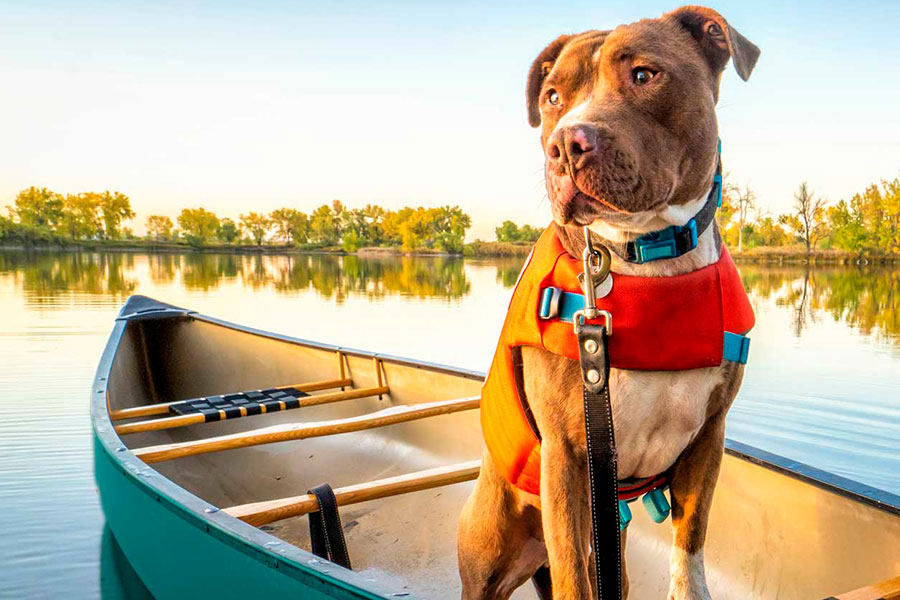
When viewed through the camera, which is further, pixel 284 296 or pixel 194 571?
pixel 284 296

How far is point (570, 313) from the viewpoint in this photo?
6.05ft

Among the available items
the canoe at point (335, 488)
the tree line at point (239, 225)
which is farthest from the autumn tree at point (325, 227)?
the canoe at point (335, 488)

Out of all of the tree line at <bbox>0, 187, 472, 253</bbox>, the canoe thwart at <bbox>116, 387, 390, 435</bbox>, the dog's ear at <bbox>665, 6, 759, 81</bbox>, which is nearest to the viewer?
the dog's ear at <bbox>665, 6, 759, 81</bbox>

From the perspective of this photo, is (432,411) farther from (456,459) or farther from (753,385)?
(753,385)

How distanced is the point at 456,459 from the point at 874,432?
5.05 meters

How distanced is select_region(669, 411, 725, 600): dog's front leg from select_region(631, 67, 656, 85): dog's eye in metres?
0.98

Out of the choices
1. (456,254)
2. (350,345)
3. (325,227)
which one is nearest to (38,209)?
(325,227)

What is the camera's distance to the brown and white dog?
158 centimetres

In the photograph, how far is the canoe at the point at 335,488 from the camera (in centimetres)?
248

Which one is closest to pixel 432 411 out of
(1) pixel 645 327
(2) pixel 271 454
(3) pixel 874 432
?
(2) pixel 271 454

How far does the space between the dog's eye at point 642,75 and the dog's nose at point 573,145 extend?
0.72 feet

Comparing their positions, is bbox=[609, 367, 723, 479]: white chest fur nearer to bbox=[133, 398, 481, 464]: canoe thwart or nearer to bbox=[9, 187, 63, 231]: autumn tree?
bbox=[133, 398, 481, 464]: canoe thwart

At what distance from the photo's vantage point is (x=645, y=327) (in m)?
1.78

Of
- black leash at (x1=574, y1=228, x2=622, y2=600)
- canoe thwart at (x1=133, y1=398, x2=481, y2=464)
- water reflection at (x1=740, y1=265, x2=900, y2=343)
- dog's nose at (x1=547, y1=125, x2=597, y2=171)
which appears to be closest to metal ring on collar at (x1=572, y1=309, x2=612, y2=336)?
black leash at (x1=574, y1=228, x2=622, y2=600)
